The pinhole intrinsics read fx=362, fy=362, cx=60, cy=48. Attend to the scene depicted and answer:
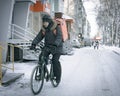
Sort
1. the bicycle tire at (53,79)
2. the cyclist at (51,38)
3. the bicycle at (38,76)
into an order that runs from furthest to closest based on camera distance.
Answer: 1. the bicycle tire at (53,79)
2. the cyclist at (51,38)
3. the bicycle at (38,76)

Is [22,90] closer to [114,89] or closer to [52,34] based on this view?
[52,34]

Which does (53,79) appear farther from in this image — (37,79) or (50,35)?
(50,35)

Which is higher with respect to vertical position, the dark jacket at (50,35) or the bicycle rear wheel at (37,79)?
the dark jacket at (50,35)

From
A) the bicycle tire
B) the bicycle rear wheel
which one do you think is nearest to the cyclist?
the bicycle tire

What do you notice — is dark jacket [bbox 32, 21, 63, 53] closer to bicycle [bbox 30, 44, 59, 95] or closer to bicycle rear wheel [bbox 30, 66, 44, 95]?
bicycle [bbox 30, 44, 59, 95]

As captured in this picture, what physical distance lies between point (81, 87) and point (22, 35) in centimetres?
1373

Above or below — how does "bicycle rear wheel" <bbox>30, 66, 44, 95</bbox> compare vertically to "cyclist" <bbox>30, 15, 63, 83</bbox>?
below

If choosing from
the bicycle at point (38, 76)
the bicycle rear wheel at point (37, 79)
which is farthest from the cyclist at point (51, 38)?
the bicycle rear wheel at point (37, 79)

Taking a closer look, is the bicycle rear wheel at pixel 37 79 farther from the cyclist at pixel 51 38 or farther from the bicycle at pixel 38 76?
the cyclist at pixel 51 38

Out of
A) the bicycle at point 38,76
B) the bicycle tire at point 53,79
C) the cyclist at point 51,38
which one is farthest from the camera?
the bicycle tire at point 53,79

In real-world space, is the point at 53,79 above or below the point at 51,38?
below

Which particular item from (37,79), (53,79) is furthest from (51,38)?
(37,79)

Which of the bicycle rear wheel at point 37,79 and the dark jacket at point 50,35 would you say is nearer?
the bicycle rear wheel at point 37,79

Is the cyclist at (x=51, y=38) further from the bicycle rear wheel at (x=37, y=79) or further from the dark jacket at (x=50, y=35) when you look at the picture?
the bicycle rear wheel at (x=37, y=79)
